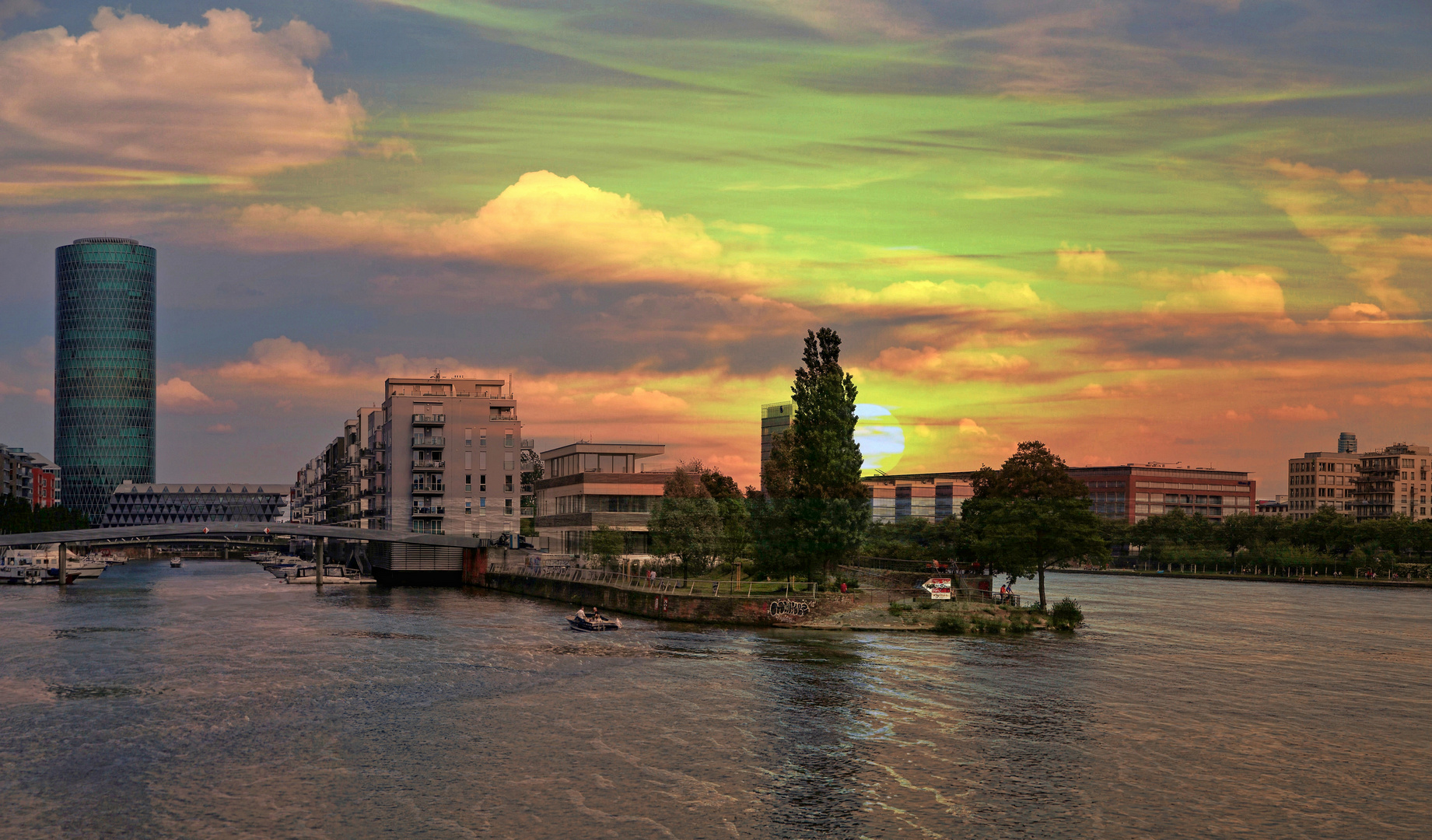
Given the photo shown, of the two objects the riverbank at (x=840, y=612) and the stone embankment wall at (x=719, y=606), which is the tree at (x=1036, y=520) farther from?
the stone embankment wall at (x=719, y=606)

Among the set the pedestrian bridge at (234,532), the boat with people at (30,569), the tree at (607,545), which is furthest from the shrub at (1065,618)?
the boat with people at (30,569)

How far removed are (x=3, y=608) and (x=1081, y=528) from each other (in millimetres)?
103630

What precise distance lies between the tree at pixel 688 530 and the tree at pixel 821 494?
20364mm

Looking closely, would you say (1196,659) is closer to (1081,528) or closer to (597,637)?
(1081,528)

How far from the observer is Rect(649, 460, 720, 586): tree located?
440ft

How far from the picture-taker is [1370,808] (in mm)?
43625

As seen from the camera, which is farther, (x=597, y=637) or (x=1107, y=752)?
(x=597, y=637)

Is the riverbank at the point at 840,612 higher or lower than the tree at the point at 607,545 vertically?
lower

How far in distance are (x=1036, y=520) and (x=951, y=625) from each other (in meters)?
19.0

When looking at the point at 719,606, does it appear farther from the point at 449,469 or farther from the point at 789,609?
the point at 449,469

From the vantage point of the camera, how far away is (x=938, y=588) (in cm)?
10300

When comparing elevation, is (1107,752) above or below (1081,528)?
below

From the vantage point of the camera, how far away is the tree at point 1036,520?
110 m

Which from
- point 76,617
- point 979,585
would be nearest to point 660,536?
point 979,585
